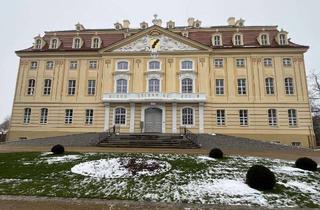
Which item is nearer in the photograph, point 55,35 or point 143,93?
point 143,93

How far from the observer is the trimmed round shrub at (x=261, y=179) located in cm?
850

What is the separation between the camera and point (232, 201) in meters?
7.48

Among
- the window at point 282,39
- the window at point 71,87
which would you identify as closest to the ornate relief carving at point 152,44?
the window at point 71,87

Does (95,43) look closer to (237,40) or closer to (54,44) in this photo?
(54,44)

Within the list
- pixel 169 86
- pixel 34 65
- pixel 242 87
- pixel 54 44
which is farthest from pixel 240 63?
pixel 34 65

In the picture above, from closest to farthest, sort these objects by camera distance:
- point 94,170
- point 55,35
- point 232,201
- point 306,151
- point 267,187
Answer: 1. point 232,201
2. point 267,187
3. point 94,170
4. point 306,151
5. point 55,35


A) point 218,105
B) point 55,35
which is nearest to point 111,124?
point 218,105

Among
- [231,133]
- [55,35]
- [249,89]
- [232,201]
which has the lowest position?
[232,201]

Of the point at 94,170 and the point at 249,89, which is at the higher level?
the point at 249,89

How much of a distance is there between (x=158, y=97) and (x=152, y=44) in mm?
7016

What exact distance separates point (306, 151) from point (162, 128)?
13.8 metres

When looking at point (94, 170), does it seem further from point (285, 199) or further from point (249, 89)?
point (249, 89)

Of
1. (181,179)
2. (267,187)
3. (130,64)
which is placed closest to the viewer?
(267,187)

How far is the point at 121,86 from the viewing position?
1131 inches
